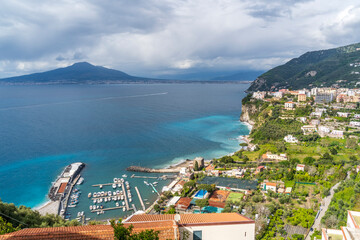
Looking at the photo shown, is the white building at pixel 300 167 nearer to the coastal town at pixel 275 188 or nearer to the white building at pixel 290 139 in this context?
the coastal town at pixel 275 188

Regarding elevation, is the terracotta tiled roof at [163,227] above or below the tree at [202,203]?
above

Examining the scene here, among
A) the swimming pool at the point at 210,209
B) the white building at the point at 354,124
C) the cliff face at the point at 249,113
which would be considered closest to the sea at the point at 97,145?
the cliff face at the point at 249,113

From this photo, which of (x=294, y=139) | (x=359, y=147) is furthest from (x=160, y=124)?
(x=359, y=147)

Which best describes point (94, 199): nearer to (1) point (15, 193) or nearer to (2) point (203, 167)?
(1) point (15, 193)

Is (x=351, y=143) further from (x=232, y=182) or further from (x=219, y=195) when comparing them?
(x=219, y=195)

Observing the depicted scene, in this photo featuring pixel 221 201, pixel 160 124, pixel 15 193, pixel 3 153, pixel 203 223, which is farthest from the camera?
pixel 160 124

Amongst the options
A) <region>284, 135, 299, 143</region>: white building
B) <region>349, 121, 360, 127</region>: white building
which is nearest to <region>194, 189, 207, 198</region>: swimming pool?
<region>284, 135, 299, 143</region>: white building

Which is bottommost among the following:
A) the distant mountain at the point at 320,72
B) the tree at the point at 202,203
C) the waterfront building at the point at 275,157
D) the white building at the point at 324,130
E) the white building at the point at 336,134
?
the tree at the point at 202,203
